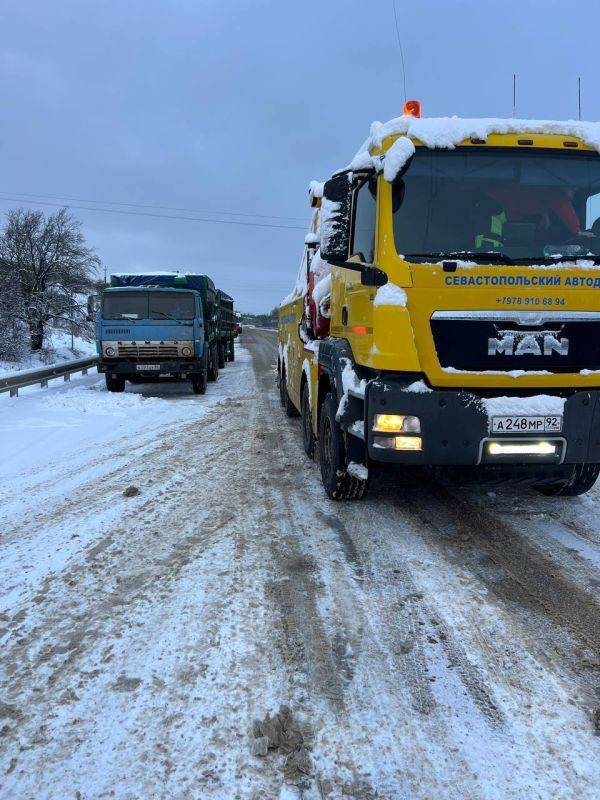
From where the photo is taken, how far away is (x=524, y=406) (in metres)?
3.58

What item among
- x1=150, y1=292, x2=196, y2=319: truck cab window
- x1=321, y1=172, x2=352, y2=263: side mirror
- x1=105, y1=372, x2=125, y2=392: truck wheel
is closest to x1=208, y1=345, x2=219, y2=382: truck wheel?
x1=150, y1=292, x2=196, y2=319: truck cab window

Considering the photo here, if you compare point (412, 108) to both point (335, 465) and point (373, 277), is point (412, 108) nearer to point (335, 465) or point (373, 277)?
point (373, 277)

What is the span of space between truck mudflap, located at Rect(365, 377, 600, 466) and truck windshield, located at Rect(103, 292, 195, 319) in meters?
9.29

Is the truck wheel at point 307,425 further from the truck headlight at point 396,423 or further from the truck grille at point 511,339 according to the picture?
the truck grille at point 511,339

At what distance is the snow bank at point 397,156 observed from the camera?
148 inches

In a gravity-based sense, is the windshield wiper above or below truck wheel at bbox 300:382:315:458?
above

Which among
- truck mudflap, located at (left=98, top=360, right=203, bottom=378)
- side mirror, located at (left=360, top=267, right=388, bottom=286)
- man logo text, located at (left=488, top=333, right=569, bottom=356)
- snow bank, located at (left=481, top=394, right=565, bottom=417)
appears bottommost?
snow bank, located at (left=481, top=394, right=565, bottom=417)

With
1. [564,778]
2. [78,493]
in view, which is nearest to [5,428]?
[78,493]

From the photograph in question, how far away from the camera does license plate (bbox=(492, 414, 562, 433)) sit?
141 inches

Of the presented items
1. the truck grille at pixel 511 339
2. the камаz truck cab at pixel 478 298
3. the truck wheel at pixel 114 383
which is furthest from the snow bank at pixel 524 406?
the truck wheel at pixel 114 383

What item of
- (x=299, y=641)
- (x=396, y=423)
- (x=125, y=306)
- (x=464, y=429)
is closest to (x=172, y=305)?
(x=125, y=306)

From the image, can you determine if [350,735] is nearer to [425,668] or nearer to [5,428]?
[425,668]

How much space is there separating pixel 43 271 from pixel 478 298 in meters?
27.7

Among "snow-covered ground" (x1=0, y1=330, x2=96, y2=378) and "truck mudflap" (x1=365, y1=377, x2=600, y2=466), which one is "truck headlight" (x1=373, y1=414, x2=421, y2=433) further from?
"snow-covered ground" (x1=0, y1=330, x2=96, y2=378)
